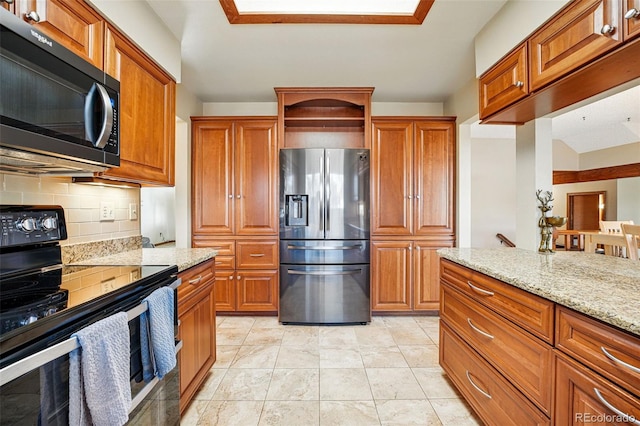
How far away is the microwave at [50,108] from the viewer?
893mm

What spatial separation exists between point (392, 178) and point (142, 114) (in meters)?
2.32

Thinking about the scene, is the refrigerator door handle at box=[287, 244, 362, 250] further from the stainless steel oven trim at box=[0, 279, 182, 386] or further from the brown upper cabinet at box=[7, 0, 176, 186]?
the stainless steel oven trim at box=[0, 279, 182, 386]

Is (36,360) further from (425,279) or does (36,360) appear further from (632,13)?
(425,279)

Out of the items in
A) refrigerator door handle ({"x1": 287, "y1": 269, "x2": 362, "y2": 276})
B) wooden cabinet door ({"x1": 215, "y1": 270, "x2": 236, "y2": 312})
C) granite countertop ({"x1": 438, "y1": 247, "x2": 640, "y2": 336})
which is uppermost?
granite countertop ({"x1": 438, "y1": 247, "x2": 640, "y2": 336})

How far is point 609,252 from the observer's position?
8.49ft

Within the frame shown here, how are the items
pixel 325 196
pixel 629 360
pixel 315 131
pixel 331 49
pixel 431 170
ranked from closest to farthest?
pixel 629 360, pixel 331 49, pixel 325 196, pixel 431 170, pixel 315 131

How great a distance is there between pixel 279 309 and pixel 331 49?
8.12 ft

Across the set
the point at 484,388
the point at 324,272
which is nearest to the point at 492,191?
the point at 324,272

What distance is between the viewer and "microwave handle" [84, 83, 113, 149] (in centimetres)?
117

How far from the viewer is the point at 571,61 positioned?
1260 mm

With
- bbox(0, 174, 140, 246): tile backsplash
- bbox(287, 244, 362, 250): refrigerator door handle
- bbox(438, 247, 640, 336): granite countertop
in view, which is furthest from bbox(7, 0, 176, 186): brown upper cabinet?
bbox(438, 247, 640, 336): granite countertop

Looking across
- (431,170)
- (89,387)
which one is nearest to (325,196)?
(431,170)

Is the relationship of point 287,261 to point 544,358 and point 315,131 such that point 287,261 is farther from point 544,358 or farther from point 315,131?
point 544,358

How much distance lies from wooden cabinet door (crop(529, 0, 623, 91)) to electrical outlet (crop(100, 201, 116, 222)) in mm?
2555
